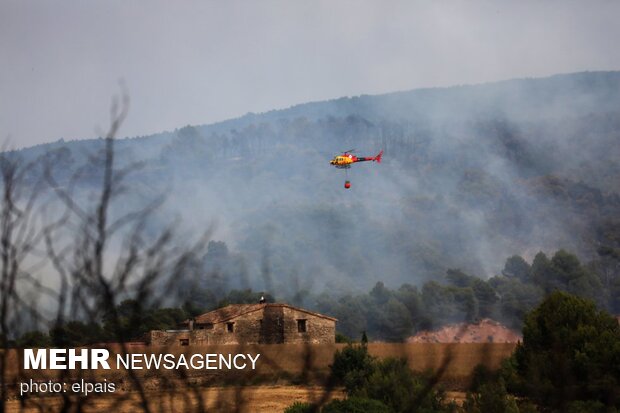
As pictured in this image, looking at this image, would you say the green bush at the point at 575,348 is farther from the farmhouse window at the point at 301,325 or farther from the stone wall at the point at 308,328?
the farmhouse window at the point at 301,325

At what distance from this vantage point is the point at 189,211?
17788 centimetres

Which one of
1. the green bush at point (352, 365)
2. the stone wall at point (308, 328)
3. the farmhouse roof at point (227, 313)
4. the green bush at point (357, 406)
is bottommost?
the green bush at point (357, 406)

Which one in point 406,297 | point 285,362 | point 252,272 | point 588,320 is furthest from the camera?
point 252,272

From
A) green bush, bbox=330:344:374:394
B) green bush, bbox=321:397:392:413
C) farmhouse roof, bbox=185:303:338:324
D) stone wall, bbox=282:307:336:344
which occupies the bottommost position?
green bush, bbox=321:397:392:413

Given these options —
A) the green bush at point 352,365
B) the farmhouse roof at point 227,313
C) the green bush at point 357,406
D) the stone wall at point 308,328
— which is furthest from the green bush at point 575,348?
the stone wall at point 308,328

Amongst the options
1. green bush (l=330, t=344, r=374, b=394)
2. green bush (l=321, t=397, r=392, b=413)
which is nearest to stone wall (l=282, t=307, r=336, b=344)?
green bush (l=330, t=344, r=374, b=394)

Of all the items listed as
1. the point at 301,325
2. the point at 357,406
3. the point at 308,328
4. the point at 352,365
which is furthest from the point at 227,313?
the point at 357,406

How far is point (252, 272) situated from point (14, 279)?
115445 mm

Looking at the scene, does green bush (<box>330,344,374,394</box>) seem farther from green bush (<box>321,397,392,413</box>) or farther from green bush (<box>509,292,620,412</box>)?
green bush (<box>321,397,392,413</box>)

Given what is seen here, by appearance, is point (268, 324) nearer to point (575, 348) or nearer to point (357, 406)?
point (575, 348)

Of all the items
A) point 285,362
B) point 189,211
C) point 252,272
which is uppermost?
point 189,211

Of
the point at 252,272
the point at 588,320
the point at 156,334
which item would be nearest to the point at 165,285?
the point at 588,320

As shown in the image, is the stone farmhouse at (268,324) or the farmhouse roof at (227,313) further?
the stone farmhouse at (268,324)

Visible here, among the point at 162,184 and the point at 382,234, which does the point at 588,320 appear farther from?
the point at 162,184
